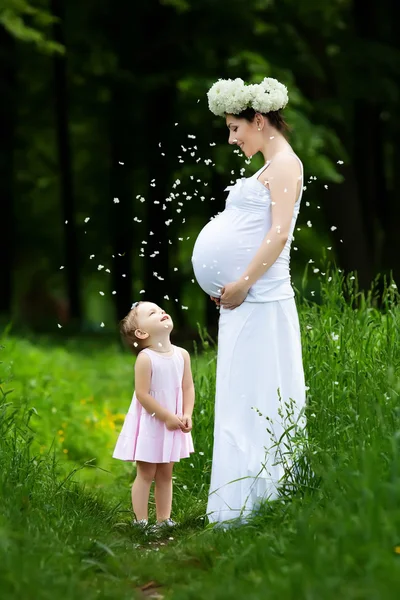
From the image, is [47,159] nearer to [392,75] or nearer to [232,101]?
[392,75]

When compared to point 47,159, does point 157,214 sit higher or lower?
lower

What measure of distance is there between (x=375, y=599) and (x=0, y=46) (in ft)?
49.6

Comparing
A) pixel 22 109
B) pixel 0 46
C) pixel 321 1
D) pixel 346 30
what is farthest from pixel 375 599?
pixel 22 109

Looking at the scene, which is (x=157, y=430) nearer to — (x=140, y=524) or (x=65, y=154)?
(x=140, y=524)

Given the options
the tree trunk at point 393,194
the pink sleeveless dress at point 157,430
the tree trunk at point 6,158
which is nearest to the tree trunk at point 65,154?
the tree trunk at point 6,158

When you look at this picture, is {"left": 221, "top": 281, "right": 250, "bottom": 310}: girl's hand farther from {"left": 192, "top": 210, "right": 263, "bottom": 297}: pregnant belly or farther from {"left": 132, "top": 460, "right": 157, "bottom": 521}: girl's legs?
{"left": 132, "top": 460, "right": 157, "bottom": 521}: girl's legs

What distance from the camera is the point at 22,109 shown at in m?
19.2

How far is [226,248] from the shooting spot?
5234mm

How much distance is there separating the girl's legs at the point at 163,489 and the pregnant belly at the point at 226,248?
3.56 ft

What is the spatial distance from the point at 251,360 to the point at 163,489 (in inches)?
38.3

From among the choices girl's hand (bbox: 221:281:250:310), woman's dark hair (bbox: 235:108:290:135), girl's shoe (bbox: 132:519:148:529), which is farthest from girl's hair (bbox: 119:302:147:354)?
woman's dark hair (bbox: 235:108:290:135)

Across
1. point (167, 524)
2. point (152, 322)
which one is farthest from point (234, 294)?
point (167, 524)

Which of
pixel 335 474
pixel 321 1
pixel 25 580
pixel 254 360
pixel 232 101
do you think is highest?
pixel 321 1

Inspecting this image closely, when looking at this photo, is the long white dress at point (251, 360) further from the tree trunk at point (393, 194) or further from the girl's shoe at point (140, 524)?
the tree trunk at point (393, 194)
